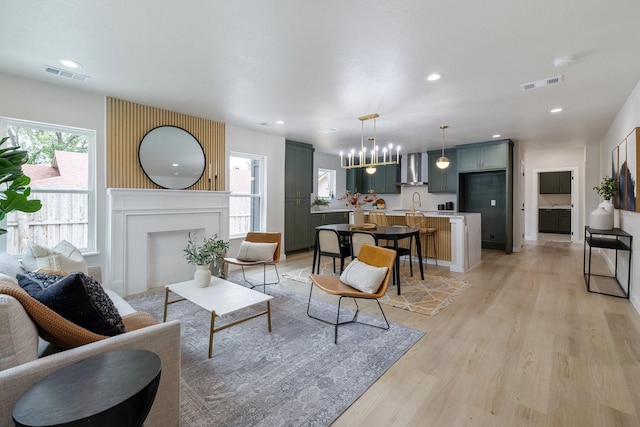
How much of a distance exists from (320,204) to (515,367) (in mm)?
5858

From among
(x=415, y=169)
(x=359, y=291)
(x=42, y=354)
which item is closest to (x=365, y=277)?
(x=359, y=291)

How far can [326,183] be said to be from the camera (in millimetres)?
8430

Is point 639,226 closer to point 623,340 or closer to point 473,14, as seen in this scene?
point 623,340

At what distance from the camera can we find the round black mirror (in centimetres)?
408

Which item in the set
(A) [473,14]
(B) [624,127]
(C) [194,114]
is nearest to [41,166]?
(C) [194,114]

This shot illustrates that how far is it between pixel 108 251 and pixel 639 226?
20.2 feet

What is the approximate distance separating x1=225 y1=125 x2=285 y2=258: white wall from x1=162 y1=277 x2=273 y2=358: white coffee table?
8.08 ft

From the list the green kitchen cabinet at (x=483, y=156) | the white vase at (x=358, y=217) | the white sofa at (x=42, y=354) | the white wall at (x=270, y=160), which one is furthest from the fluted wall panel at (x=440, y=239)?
the white sofa at (x=42, y=354)

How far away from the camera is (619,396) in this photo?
1831 mm

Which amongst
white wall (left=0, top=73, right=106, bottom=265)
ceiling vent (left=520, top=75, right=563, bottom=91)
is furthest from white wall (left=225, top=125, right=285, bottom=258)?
ceiling vent (left=520, top=75, right=563, bottom=91)

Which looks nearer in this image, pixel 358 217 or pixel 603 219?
pixel 603 219

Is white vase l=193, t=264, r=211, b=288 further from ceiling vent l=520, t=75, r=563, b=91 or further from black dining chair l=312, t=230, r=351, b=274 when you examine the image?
ceiling vent l=520, t=75, r=563, b=91

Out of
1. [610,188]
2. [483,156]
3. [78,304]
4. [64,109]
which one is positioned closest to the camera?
[78,304]

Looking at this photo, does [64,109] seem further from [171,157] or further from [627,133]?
[627,133]
